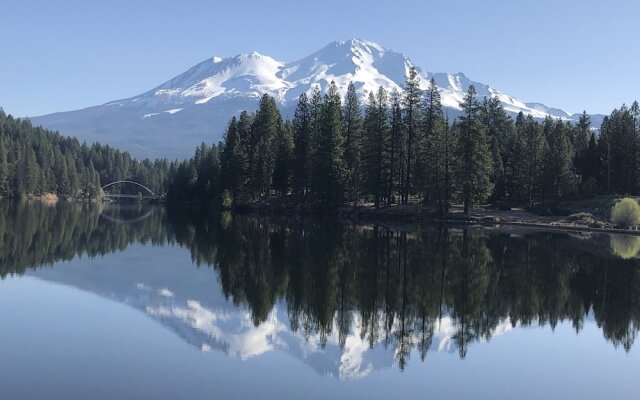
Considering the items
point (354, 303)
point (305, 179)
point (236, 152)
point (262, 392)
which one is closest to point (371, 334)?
point (354, 303)

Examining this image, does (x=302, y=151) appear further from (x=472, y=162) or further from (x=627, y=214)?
(x=627, y=214)

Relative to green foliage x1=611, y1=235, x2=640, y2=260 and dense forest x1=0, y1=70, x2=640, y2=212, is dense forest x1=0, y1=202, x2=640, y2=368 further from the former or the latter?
dense forest x1=0, y1=70, x2=640, y2=212

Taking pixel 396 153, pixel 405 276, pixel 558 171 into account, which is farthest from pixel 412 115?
pixel 405 276

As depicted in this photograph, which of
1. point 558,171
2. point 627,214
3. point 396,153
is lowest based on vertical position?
point 627,214

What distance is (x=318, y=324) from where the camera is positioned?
2258cm

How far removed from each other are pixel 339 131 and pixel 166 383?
246 ft

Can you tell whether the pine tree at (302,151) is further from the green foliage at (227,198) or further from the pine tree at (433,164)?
the pine tree at (433,164)

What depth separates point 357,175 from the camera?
289 ft

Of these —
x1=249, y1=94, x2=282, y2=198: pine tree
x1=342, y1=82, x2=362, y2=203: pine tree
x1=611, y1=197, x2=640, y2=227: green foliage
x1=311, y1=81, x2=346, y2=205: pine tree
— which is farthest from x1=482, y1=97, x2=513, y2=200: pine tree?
x1=249, y1=94, x2=282, y2=198: pine tree

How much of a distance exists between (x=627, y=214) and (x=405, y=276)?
1843 inches

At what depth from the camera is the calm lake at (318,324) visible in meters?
16.2

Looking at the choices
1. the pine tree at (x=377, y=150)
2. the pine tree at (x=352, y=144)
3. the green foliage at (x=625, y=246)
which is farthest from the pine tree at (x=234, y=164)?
the green foliage at (x=625, y=246)

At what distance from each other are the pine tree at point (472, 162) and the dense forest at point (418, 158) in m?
0.13

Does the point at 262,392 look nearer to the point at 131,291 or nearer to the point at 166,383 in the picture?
the point at 166,383
